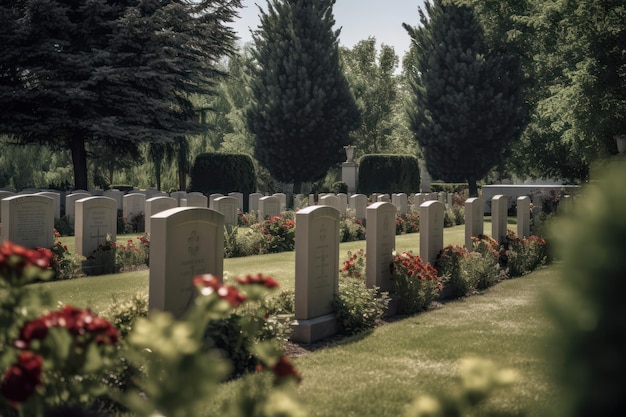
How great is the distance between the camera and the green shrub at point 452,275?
10.4 m

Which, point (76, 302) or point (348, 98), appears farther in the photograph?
point (348, 98)

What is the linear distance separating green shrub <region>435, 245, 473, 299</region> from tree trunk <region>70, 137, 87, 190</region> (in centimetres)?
1923

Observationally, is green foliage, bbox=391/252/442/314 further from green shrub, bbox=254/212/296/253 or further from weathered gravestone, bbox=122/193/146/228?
weathered gravestone, bbox=122/193/146/228

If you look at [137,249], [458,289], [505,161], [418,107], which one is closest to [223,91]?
[418,107]

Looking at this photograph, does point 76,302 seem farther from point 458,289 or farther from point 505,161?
point 505,161

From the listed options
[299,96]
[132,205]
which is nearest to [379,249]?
[132,205]

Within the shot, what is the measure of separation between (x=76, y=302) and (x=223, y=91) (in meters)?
43.4

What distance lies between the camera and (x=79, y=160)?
26250 mm

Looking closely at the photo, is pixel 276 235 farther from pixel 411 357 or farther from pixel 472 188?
pixel 472 188

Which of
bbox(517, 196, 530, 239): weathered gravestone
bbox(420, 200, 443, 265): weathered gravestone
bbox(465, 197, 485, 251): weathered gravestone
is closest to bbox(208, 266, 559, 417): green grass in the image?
bbox(420, 200, 443, 265): weathered gravestone

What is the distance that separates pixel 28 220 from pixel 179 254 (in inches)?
269

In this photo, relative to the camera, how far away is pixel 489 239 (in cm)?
1287

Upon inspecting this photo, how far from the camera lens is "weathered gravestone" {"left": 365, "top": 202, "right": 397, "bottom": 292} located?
→ 920 cm

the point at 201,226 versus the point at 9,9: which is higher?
the point at 9,9
